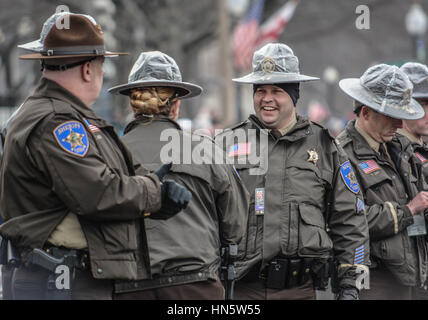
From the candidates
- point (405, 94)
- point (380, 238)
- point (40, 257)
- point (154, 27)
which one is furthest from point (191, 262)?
point (154, 27)

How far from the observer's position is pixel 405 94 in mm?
5324

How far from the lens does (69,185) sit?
338 centimetres

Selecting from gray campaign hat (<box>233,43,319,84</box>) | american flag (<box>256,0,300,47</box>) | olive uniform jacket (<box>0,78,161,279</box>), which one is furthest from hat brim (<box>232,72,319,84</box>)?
american flag (<box>256,0,300,47</box>)

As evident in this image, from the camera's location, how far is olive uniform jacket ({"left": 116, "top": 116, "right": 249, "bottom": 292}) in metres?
3.99

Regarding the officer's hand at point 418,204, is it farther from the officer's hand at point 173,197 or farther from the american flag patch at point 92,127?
the american flag patch at point 92,127

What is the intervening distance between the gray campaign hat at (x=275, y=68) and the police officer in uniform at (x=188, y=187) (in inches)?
25.0

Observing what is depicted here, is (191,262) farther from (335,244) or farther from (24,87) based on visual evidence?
(24,87)

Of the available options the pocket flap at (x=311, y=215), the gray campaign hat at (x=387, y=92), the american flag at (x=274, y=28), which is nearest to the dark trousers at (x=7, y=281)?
the pocket flap at (x=311, y=215)

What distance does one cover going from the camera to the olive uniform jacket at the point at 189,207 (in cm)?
399

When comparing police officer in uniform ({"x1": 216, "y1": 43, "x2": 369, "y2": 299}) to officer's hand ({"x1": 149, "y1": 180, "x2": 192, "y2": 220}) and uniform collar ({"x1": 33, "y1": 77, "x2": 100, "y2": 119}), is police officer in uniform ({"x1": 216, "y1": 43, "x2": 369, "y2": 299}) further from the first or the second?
uniform collar ({"x1": 33, "y1": 77, "x2": 100, "y2": 119})

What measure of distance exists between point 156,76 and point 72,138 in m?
1.08

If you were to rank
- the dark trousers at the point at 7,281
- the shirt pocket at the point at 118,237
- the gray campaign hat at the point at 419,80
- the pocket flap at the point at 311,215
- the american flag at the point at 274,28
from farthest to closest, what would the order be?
1. the american flag at the point at 274,28
2. the gray campaign hat at the point at 419,80
3. the pocket flap at the point at 311,215
4. the dark trousers at the point at 7,281
5. the shirt pocket at the point at 118,237

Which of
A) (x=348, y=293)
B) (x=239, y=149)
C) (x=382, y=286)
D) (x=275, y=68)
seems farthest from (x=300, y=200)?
(x=382, y=286)

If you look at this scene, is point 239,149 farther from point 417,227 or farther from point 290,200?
point 417,227
